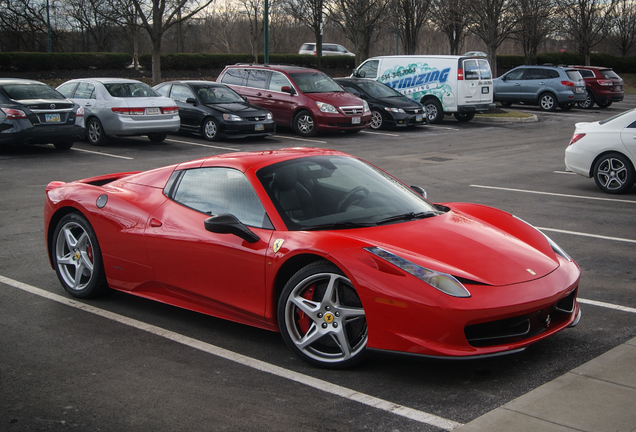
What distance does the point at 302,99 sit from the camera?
1997 cm

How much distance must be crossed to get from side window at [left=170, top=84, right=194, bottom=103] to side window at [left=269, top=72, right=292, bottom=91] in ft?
8.84

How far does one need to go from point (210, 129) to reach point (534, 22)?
29039mm

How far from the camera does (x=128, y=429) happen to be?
11.6ft

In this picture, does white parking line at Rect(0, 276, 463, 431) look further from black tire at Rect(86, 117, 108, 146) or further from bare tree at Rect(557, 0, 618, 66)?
bare tree at Rect(557, 0, 618, 66)

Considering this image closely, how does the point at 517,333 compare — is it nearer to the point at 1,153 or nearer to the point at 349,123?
the point at 1,153

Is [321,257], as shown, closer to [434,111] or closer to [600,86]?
[434,111]

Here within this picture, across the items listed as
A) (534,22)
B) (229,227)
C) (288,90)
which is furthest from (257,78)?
(534,22)

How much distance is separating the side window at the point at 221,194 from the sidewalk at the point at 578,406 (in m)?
2.00

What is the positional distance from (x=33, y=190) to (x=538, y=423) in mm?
9864

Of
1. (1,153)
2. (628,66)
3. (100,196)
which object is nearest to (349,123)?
(1,153)

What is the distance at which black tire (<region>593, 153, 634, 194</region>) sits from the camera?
1088 centimetres

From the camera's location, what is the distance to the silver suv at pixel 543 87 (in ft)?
94.2

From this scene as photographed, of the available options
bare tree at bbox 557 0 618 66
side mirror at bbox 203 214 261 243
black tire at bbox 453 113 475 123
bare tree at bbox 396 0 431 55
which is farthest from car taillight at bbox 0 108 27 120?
bare tree at bbox 557 0 618 66

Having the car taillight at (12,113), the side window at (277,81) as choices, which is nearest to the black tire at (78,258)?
the car taillight at (12,113)
